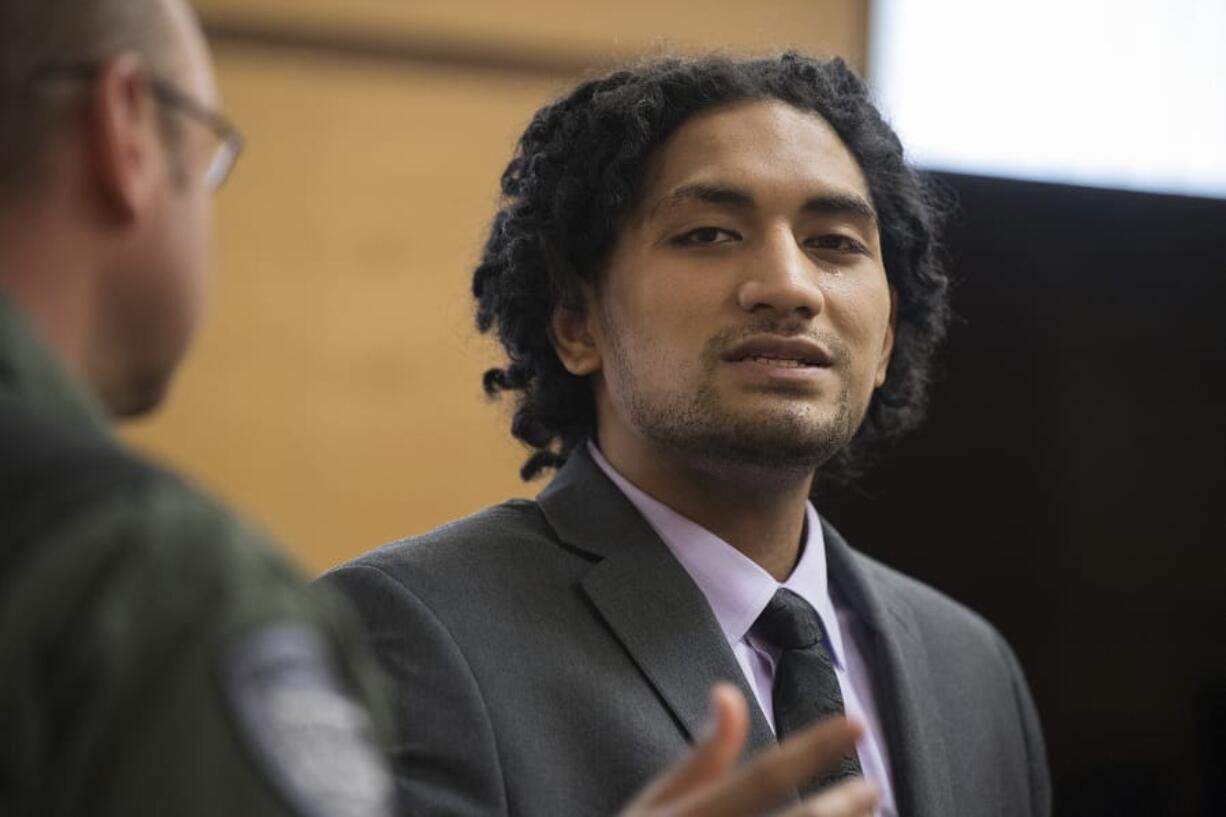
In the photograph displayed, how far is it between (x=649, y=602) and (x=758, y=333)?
1.22 ft

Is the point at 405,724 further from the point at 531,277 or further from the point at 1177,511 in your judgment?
the point at 1177,511

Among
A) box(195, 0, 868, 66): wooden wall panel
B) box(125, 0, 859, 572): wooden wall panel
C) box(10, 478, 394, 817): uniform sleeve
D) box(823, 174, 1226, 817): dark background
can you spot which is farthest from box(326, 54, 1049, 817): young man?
box(195, 0, 868, 66): wooden wall panel

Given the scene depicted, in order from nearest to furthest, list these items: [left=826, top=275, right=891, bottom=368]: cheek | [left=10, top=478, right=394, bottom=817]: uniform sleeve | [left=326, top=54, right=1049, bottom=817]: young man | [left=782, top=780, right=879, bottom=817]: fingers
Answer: [left=10, top=478, right=394, bottom=817]: uniform sleeve → [left=782, top=780, right=879, bottom=817]: fingers → [left=326, top=54, right=1049, bottom=817]: young man → [left=826, top=275, right=891, bottom=368]: cheek

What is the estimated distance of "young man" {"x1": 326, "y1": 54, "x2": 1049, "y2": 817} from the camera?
1.88 meters

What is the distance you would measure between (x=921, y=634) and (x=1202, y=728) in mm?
1889

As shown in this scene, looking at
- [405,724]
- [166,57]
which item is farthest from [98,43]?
[405,724]

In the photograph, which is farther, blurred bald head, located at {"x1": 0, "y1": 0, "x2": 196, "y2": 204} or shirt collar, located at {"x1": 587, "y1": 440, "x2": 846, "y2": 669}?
shirt collar, located at {"x1": 587, "y1": 440, "x2": 846, "y2": 669}

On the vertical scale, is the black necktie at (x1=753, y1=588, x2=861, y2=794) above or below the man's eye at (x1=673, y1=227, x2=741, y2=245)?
below

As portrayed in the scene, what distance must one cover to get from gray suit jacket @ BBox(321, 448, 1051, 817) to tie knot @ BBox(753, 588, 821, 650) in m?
0.11

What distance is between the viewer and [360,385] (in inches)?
162

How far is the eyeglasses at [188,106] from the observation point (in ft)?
3.56

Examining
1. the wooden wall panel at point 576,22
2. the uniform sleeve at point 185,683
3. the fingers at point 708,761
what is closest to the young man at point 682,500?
the fingers at point 708,761

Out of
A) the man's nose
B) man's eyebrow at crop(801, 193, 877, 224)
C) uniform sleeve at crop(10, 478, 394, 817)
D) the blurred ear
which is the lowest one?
uniform sleeve at crop(10, 478, 394, 817)

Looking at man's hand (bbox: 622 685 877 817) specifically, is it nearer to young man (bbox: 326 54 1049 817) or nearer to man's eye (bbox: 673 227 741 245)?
young man (bbox: 326 54 1049 817)
